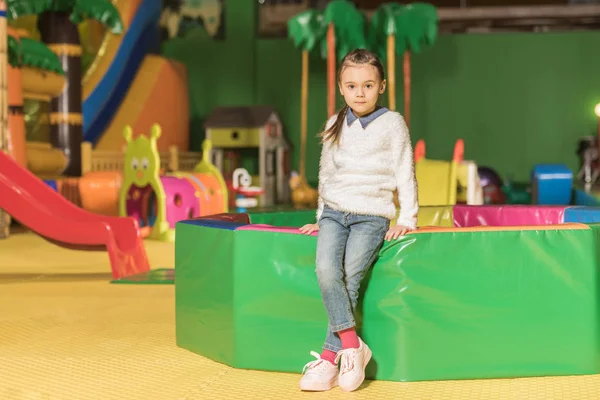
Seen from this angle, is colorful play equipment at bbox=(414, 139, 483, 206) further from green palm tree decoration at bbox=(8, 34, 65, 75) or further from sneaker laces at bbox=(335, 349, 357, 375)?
sneaker laces at bbox=(335, 349, 357, 375)

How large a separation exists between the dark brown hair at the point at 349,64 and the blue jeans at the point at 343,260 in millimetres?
237

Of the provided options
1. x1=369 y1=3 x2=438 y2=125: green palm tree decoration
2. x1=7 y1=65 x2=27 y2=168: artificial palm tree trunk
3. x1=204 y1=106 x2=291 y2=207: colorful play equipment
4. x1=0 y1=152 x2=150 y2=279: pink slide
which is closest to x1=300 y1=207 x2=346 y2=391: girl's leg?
x1=0 y1=152 x2=150 y2=279: pink slide

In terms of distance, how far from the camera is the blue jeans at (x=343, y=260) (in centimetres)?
205

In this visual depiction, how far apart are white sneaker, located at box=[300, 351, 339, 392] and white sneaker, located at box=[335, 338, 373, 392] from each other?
3 cm

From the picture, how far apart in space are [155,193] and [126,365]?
4092 millimetres

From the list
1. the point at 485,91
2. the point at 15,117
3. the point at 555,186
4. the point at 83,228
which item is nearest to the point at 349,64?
the point at 83,228

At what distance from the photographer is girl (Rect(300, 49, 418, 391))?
81.0 inches

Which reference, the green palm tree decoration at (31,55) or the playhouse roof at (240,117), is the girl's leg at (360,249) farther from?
the playhouse roof at (240,117)

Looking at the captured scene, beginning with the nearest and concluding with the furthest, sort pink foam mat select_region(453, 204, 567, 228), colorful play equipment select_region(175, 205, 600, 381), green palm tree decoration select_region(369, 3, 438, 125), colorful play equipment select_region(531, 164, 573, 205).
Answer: colorful play equipment select_region(175, 205, 600, 381) → pink foam mat select_region(453, 204, 567, 228) → colorful play equipment select_region(531, 164, 573, 205) → green palm tree decoration select_region(369, 3, 438, 125)

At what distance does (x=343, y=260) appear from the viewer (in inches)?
83.0

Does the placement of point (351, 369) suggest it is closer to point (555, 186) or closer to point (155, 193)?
point (155, 193)

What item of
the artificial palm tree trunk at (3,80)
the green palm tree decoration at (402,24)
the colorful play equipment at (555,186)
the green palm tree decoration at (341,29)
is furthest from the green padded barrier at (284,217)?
the green palm tree decoration at (402,24)

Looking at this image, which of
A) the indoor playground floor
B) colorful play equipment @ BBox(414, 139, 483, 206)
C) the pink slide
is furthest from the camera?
colorful play equipment @ BBox(414, 139, 483, 206)

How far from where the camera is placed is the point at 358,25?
28.0 feet
